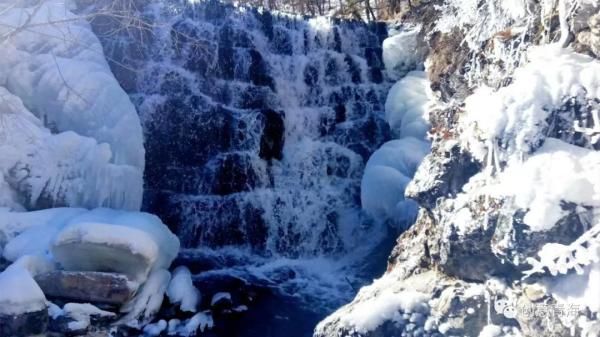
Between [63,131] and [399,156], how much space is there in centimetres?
454

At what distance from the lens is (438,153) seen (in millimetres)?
4578

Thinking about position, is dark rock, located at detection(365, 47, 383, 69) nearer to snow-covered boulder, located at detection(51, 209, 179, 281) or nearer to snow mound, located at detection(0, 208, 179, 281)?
snow mound, located at detection(0, 208, 179, 281)

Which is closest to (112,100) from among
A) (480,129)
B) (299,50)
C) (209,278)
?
(209,278)

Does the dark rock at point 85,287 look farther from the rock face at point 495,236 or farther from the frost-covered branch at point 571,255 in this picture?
the frost-covered branch at point 571,255

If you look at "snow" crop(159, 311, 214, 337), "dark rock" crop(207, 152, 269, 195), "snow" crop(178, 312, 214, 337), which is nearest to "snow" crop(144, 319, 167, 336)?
"snow" crop(159, 311, 214, 337)

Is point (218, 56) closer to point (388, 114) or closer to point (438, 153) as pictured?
point (388, 114)

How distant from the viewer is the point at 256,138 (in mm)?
8812

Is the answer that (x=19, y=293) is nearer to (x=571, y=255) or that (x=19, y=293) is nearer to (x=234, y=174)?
(x=234, y=174)

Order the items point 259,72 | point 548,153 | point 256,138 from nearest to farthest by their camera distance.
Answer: point 548,153, point 256,138, point 259,72

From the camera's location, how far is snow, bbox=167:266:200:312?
6328 mm

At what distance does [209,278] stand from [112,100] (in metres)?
2.74

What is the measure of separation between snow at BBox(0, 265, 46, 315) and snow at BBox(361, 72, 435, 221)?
425cm

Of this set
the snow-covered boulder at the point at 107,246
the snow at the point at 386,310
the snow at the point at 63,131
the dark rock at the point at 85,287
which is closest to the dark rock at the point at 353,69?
the snow at the point at 63,131

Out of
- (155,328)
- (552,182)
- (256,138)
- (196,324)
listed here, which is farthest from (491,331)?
(256,138)
